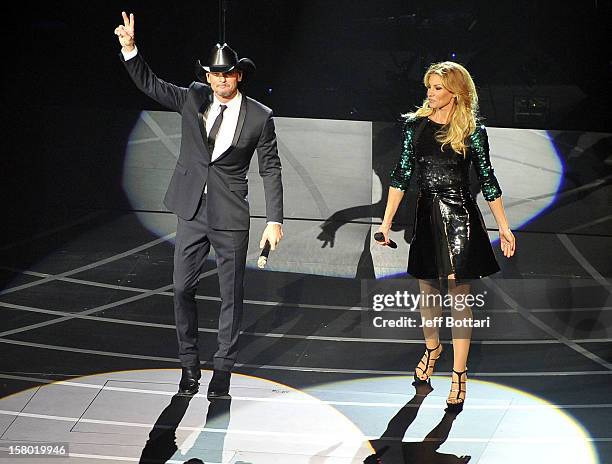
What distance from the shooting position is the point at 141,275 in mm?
7262

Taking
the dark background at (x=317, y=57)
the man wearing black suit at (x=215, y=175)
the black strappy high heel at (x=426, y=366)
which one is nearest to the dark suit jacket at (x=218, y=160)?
the man wearing black suit at (x=215, y=175)

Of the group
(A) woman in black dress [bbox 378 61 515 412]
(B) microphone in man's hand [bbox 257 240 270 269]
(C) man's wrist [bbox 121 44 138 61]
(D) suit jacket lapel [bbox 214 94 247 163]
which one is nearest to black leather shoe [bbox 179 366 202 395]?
(B) microphone in man's hand [bbox 257 240 270 269]

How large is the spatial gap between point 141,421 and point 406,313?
2.19 meters

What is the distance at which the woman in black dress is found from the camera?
527 centimetres

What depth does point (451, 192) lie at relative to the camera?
17.6 ft

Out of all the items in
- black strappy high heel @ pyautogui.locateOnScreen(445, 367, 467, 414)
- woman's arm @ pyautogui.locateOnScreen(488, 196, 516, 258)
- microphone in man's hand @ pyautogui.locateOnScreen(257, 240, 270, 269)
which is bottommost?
black strappy high heel @ pyautogui.locateOnScreen(445, 367, 467, 414)

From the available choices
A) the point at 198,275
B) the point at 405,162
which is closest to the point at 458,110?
the point at 405,162

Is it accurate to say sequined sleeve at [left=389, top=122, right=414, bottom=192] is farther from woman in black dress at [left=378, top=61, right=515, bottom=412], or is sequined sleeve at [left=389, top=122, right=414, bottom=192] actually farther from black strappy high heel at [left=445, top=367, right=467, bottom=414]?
black strappy high heel at [left=445, top=367, right=467, bottom=414]

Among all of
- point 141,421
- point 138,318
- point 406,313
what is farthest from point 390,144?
point 141,421

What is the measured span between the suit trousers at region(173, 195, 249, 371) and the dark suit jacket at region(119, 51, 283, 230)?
0.06m

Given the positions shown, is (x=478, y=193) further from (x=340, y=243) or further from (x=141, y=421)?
(x=141, y=421)

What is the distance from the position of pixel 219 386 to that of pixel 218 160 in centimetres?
109

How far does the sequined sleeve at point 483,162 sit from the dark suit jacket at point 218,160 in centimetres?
94

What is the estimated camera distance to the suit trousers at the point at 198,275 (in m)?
5.34
